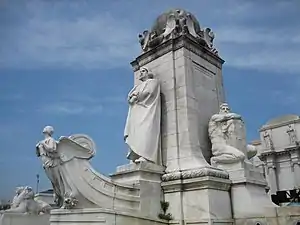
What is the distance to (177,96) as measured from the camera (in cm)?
1098

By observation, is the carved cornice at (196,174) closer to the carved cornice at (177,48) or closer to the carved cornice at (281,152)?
the carved cornice at (177,48)

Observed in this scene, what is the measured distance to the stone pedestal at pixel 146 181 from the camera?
9.17 meters

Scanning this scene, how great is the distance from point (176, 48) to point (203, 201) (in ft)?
17.0

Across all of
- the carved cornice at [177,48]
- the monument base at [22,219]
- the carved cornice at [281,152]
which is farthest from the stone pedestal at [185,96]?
the carved cornice at [281,152]

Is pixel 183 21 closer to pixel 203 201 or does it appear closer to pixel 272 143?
pixel 203 201

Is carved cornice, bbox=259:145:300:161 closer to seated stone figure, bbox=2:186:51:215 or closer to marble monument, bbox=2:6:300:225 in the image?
marble monument, bbox=2:6:300:225

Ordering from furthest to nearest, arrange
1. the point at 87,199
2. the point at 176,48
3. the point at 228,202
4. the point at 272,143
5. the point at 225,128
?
the point at 272,143, the point at 176,48, the point at 225,128, the point at 228,202, the point at 87,199

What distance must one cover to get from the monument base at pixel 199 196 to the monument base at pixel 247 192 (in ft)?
0.73

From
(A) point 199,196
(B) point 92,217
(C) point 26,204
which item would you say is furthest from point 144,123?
(C) point 26,204

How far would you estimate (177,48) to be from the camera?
37.5ft

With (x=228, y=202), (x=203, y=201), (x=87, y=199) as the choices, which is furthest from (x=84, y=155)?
(x=228, y=202)

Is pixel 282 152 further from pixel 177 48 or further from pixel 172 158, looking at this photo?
pixel 172 158

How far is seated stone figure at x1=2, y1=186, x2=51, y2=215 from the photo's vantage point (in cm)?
1144

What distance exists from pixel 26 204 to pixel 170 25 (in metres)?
7.88
